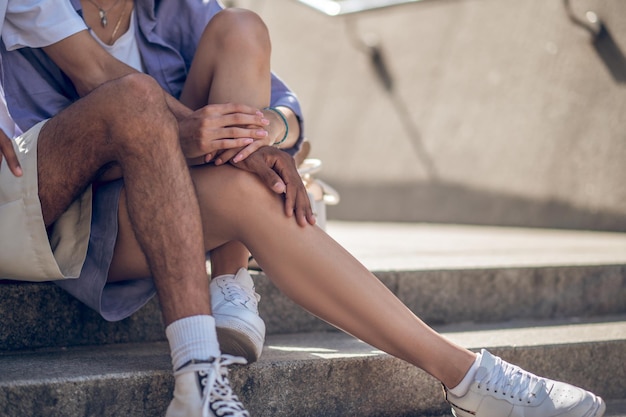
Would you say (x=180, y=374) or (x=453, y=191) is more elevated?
(x=180, y=374)

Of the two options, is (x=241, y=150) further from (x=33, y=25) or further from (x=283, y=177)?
(x=33, y=25)

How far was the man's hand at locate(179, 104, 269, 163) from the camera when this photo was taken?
1980mm

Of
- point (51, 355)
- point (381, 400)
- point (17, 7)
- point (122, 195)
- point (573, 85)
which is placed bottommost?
point (573, 85)

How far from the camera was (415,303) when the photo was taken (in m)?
2.77

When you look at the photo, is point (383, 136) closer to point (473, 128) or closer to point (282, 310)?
point (473, 128)

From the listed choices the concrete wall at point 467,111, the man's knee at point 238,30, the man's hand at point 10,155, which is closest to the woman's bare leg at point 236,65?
the man's knee at point 238,30

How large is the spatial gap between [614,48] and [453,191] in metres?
1.23

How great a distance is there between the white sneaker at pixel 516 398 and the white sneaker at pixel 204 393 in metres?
0.58

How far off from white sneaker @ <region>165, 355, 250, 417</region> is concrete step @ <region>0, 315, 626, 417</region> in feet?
0.77

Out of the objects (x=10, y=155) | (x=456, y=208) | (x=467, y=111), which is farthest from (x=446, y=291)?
(x=467, y=111)

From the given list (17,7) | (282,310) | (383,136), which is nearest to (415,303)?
(282,310)

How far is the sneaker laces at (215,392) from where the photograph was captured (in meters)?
1.71

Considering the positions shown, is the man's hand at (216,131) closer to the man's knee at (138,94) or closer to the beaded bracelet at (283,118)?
the man's knee at (138,94)

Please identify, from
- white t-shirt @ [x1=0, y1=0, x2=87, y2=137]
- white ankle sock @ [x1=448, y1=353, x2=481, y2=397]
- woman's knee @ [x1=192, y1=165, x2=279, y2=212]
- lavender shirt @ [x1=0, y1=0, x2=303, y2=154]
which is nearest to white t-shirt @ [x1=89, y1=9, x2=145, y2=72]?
lavender shirt @ [x1=0, y1=0, x2=303, y2=154]
